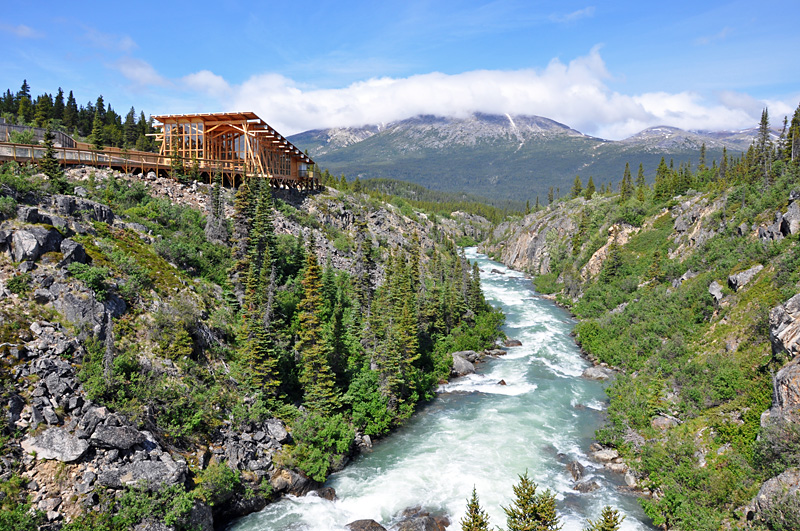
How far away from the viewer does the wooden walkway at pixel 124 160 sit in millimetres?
38875

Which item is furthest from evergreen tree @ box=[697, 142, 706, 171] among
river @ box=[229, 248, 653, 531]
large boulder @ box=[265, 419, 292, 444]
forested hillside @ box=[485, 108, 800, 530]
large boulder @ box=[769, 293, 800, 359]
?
large boulder @ box=[265, 419, 292, 444]

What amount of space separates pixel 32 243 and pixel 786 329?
4348cm

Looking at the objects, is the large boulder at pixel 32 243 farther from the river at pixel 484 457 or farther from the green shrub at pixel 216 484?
the river at pixel 484 457

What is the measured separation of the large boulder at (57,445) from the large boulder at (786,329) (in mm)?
36177

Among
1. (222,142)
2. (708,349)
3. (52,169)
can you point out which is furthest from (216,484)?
(222,142)

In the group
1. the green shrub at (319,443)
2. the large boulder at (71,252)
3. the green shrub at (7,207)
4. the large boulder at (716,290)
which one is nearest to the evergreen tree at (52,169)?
the green shrub at (7,207)

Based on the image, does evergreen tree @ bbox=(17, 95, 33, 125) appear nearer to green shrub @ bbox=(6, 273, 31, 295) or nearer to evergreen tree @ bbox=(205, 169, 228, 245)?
evergreen tree @ bbox=(205, 169, 228, 245)

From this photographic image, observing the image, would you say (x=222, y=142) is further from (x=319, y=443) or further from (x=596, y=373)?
(x=596, y=373)

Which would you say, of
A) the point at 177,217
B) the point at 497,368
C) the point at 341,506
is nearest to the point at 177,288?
the point at 177,217

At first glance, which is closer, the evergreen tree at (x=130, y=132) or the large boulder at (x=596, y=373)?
the large boulder at (x=596, y=373)

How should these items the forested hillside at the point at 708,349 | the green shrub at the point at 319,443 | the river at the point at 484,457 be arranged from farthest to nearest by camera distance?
the green shrub at the point at 319,443 → the river at the point at 484,457 → the forested hillside at the point at 708,349

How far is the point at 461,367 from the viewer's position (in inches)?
1844

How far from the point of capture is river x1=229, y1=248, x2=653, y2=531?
24.2 meters

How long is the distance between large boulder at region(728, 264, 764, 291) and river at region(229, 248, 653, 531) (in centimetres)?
1496
